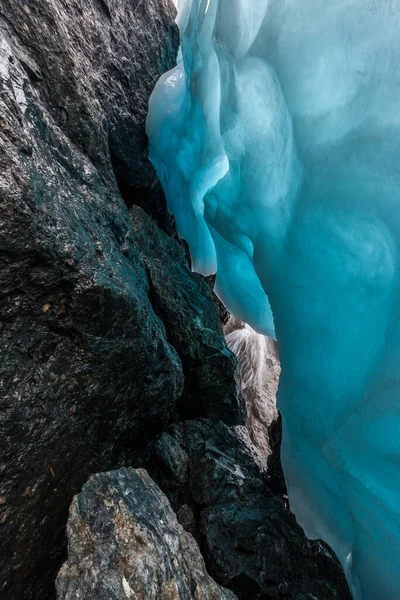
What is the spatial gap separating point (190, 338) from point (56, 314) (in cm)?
182

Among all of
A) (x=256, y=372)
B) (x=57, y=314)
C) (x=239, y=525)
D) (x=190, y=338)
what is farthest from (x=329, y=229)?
(x=256, y=372)

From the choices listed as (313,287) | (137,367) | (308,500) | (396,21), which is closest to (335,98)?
(396,21)

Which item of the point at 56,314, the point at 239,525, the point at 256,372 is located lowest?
the point at 256,372

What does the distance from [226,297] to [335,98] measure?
2.85 meters

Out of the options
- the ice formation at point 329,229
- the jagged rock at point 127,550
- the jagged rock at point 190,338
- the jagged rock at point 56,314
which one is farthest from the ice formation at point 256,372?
the jagged rock at point 127,550

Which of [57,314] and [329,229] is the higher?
[329,229]

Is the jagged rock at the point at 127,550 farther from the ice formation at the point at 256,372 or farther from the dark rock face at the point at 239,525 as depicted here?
the ice formation at the point at 256,372

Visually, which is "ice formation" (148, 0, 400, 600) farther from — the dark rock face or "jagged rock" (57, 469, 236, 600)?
"jagged rock" (57, 469, 236, 600)

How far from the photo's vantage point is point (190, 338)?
3.54 m

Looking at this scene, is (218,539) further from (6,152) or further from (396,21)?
(396,21)

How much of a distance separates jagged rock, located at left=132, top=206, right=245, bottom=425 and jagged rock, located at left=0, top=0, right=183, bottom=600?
0.76 metres

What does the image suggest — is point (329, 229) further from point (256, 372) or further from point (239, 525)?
point (256, 372)

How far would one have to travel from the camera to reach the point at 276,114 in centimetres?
320

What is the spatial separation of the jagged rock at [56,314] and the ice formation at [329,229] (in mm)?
1266
